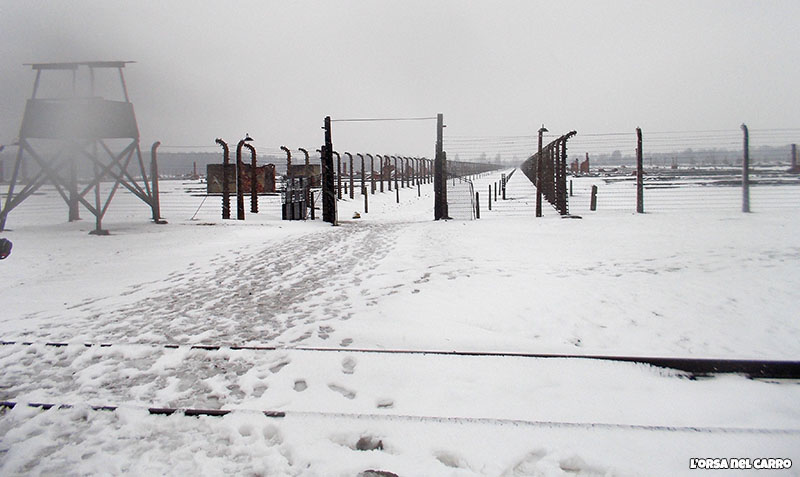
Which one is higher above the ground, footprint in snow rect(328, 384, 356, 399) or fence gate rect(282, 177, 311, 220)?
fence gate rect(282, 177, 311, 220)

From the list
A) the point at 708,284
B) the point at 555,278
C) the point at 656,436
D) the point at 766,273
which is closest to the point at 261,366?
the point at 656,436

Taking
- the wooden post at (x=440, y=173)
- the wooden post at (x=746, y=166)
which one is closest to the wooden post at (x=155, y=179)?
the wooden post at (x=440, y=173)

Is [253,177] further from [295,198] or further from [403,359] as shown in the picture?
[403,359]

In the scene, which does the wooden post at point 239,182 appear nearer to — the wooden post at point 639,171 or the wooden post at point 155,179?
the wooden post at point 155,179

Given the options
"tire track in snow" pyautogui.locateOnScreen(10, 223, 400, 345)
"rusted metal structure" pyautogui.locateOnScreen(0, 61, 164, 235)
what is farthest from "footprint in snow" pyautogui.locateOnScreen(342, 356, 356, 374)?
"rusted metal structure" pyautogui.locateOnScreen(0, 61, 164, 235)

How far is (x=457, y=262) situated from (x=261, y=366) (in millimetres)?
3427

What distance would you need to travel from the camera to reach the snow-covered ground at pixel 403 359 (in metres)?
2.08

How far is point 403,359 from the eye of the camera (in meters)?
3.10

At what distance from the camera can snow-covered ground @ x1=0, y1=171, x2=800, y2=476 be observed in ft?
6.84

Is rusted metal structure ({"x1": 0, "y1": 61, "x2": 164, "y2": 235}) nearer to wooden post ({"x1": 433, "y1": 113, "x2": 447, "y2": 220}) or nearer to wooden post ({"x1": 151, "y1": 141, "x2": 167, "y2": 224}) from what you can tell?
wooden post ({"x1": 151, "y1": 141, "x2": 167, "y2": 224})

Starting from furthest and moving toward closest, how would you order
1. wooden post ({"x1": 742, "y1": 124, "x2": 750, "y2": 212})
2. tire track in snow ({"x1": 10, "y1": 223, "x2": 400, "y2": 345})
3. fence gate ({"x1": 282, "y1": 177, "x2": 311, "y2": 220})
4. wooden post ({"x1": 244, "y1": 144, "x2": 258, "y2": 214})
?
fence gate ({"x1": 282, "y1": 177, "x2": 311, "y2": 220}), wooden post ({"x1": 244, "y1": 144, "x2": 258, "y2": 214}), wooden post ({"x1": 742, "y1": 124, "x2": 750, "y2": 212}), tire track in snow ({"x1": 10, "y1": 223, "x2": 400, "y2": 345})

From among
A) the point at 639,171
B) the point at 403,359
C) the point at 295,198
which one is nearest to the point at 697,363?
the point at 403,359

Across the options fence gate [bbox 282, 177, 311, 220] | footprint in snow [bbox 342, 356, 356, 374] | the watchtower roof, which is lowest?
footprint in snow [bbox 342, 356, 356, 374]

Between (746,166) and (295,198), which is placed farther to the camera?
(295,198)
